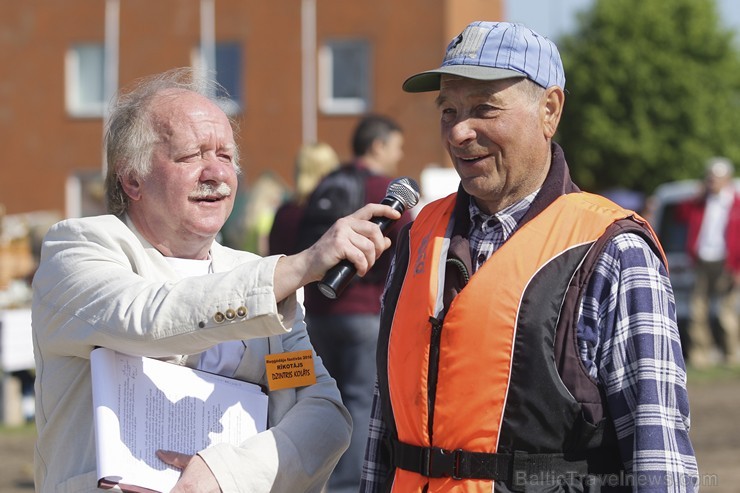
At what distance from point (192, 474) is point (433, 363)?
2.13 feet

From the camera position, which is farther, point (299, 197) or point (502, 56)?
point (299, 197)

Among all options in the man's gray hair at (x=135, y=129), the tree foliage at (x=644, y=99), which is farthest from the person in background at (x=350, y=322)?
the tree foliage at (x=644, y=99)

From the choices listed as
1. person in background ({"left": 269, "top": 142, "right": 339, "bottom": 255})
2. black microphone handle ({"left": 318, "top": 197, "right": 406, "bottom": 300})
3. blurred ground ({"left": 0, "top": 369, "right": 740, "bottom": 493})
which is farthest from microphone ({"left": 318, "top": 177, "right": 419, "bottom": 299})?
blurred ground ({"left": 0, "top": 369, "right": 740, "bottom": 493})

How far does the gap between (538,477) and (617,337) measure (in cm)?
37

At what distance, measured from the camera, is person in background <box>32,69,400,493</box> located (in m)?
2.69

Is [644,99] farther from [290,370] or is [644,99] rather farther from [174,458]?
[174,458]

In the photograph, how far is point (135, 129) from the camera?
122 inches

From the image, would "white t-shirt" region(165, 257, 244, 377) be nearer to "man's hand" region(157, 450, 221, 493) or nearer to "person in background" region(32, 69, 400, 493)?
"person in background" region(32, 69, 400, 493)

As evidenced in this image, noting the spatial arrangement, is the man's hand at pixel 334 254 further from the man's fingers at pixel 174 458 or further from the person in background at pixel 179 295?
the man's fingers at pixel 174 458

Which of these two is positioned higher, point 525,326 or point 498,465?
point 525,326

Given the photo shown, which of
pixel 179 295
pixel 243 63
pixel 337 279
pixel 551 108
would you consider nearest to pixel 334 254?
pixel 337 279

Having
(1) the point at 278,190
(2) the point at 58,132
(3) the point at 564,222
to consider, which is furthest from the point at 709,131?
(3) the point at 564,222

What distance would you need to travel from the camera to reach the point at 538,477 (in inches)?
104

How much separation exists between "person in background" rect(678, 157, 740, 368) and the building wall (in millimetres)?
12956
